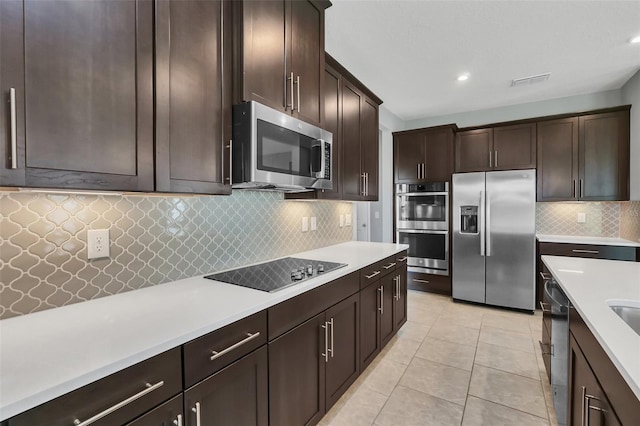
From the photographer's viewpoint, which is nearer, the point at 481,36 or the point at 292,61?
the point at 292,61

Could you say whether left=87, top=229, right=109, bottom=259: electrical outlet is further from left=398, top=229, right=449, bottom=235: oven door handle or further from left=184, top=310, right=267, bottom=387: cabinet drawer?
left=398, top=229, right=449, bottom=235: oven door handle

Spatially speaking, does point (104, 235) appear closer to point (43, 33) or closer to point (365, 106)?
point (43, 33)

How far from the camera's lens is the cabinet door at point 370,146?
9.62ft

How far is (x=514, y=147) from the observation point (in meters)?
3.88

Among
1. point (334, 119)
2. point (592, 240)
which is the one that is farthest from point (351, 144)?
point (592, 240)

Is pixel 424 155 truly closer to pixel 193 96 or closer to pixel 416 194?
pixel 416 194

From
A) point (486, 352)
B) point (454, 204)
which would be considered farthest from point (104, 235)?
point (454, 204)

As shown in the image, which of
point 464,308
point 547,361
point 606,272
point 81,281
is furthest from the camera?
point 464,308

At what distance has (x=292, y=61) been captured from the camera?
1851 mm

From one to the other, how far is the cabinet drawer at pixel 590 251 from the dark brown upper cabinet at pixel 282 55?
3301mm

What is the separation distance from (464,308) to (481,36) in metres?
3.10

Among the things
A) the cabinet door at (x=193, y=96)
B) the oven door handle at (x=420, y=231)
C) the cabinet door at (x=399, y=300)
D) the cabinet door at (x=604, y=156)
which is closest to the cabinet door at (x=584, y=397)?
the cabinet door at (x=399, y=300)

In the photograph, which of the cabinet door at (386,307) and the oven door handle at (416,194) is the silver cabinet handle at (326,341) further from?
the oven door handle at (416,194)

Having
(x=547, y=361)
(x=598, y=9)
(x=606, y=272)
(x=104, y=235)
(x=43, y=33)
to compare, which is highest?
(x=598, y=9)
